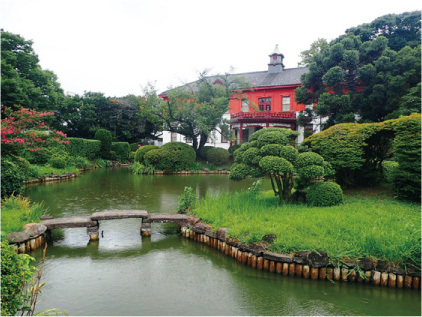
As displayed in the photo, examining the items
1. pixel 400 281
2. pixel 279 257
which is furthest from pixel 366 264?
pixel 279 257

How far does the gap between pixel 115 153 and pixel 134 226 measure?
59.8 feet

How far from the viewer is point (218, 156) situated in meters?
21.5

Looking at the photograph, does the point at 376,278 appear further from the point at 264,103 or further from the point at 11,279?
the point at 264,103

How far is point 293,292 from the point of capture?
171 inches

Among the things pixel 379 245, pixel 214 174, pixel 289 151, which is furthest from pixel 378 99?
pixel 379 245

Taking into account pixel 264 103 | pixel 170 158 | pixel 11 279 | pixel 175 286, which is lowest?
pixel 175 286

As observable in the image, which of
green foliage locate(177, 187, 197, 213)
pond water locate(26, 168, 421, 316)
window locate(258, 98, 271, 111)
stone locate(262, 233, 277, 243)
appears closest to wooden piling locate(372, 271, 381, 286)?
pond water locate(26, 168, 421, 316)

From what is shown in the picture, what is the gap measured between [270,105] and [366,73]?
9.67 meters

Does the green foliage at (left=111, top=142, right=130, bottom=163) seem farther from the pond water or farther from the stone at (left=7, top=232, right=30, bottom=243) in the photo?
the stone at (left=7, top=232, right=30, bottom=243)

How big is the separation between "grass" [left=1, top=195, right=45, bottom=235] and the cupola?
24640 millimetres

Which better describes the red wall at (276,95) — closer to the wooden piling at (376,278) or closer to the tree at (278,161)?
the tree at (278,161)

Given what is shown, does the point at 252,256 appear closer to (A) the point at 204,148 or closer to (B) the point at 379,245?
(B) the point at 379,245

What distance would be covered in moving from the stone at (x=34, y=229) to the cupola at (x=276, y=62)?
2535cm

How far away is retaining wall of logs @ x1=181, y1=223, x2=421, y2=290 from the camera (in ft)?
14.5
